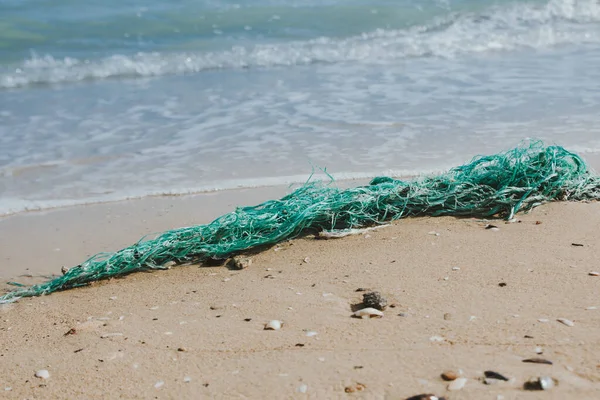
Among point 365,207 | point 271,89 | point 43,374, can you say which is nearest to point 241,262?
point 365,207

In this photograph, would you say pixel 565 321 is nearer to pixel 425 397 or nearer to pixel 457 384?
pixel 457 384

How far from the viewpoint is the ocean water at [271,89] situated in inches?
217

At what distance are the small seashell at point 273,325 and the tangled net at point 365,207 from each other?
2.87 feet

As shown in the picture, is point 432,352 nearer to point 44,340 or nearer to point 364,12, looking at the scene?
point 44,340

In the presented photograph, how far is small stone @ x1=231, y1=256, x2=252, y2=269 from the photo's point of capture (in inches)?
136

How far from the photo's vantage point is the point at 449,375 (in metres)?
2.22

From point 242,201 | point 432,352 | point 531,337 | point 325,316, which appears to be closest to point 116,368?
point 325,316

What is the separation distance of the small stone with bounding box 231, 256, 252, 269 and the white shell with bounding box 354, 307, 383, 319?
2.81 feet

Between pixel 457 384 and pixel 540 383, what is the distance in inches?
9.2

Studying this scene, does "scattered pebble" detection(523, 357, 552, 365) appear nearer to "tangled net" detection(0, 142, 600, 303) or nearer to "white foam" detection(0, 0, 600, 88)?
"tangled net" detection(0, 142, 600, 303)

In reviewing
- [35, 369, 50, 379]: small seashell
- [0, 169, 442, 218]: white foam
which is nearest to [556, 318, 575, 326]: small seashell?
[35, 369, 50, 379]: small seashell

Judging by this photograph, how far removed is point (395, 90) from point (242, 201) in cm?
366

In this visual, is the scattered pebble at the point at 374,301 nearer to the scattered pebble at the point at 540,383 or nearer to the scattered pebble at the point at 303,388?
the scattered pebble at the point at 303,388

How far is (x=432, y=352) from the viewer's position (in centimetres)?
239
